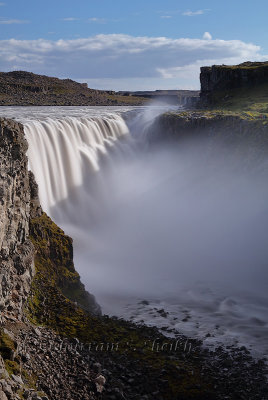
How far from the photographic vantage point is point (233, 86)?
7525 cm

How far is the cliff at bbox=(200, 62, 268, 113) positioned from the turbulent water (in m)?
14.0

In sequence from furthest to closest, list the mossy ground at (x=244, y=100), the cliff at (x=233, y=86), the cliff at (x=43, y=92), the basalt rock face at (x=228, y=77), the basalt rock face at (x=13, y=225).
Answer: the cliff at (x=43, y=92), the basalt rock face at (x=228, y=77), the cliff at (x=233, y=86), the mossy ground at (x=244, y=100), the basalt rock face at (x=13, y=225)

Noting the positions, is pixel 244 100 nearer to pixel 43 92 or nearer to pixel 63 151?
pixel 63 151

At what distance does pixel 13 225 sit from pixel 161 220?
2867 centimetres

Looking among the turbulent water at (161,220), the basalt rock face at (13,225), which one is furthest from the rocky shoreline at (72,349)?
the turbulent water at (161,220)

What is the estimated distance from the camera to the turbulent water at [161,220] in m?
27.0

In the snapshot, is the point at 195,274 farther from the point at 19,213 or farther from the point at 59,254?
the point at 19,213

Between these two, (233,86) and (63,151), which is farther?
(233,86)

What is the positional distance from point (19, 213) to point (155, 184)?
3566 cm

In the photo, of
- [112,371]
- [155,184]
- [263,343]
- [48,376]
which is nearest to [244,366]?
[263,343]

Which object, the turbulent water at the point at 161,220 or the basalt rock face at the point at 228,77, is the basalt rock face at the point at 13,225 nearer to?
the turbulent water at the point at 161,220

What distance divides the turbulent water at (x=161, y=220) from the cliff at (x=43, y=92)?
131 ft

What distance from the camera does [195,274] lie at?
1325 inches

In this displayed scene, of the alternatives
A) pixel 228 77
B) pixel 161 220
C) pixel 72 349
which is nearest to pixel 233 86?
pixel 228 77
